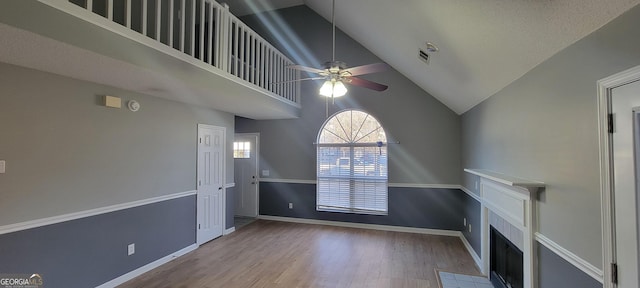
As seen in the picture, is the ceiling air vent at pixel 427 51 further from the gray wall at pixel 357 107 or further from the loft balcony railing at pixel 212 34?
the gray wall at pixel 357 107

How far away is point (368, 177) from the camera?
223 inches

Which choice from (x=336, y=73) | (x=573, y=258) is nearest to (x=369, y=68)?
(x=336, y=73)

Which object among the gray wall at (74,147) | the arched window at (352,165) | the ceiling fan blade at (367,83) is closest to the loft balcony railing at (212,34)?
the ceiling fan blade at (367,83)

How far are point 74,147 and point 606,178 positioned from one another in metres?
4.30

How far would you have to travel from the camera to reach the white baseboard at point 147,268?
10.5ft

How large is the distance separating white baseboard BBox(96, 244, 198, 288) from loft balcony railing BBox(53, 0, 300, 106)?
9.16 ft

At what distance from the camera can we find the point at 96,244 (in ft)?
9.95

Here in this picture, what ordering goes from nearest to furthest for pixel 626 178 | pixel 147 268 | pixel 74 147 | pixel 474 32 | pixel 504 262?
pixel 626 178 → pixel 474 32 → pixel 74 147 → pixel 504 262 → pixel 147 268

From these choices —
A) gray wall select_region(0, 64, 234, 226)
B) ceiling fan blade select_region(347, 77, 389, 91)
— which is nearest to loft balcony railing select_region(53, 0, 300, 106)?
ceiling fan blade select_region(347, 77, 389, 91)

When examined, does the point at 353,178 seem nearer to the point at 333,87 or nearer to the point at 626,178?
the point at 333,87

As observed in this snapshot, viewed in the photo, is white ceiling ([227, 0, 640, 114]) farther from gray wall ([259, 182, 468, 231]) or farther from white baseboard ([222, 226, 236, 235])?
white baseboard ([222, 226, 236, 235])

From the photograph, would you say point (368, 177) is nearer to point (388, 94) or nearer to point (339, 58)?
point (388, 94)

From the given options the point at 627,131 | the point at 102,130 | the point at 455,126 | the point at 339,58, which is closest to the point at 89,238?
the point at 102,130

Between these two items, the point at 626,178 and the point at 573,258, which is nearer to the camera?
the point at 626,178
